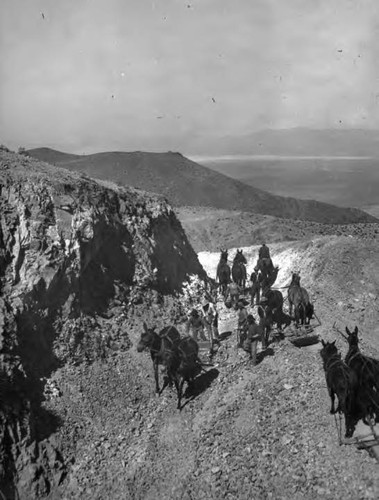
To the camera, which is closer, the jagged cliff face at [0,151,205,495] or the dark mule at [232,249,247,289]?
the jagged cliff face at [0,151,205,495]

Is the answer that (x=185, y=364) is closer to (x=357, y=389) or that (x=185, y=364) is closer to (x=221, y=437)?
(x=221, y=437)

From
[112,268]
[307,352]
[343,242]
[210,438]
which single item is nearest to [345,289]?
[343,242]

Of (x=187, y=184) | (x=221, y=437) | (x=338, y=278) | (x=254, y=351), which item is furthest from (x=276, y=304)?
(x=187, y=184)

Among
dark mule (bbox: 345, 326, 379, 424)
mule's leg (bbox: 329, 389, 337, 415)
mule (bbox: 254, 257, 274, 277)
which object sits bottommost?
mule's leg (bbox: 329, 389, 337, 415)

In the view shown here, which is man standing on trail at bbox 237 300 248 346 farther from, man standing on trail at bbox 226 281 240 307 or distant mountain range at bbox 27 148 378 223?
distant mountain range at bbox 27 148 378 223

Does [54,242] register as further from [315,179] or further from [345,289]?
[315,179]

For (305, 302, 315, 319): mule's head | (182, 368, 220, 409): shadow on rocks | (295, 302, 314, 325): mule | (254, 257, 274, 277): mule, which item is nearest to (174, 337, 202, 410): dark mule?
(182, 368, 220, 409): shadow on rocks
